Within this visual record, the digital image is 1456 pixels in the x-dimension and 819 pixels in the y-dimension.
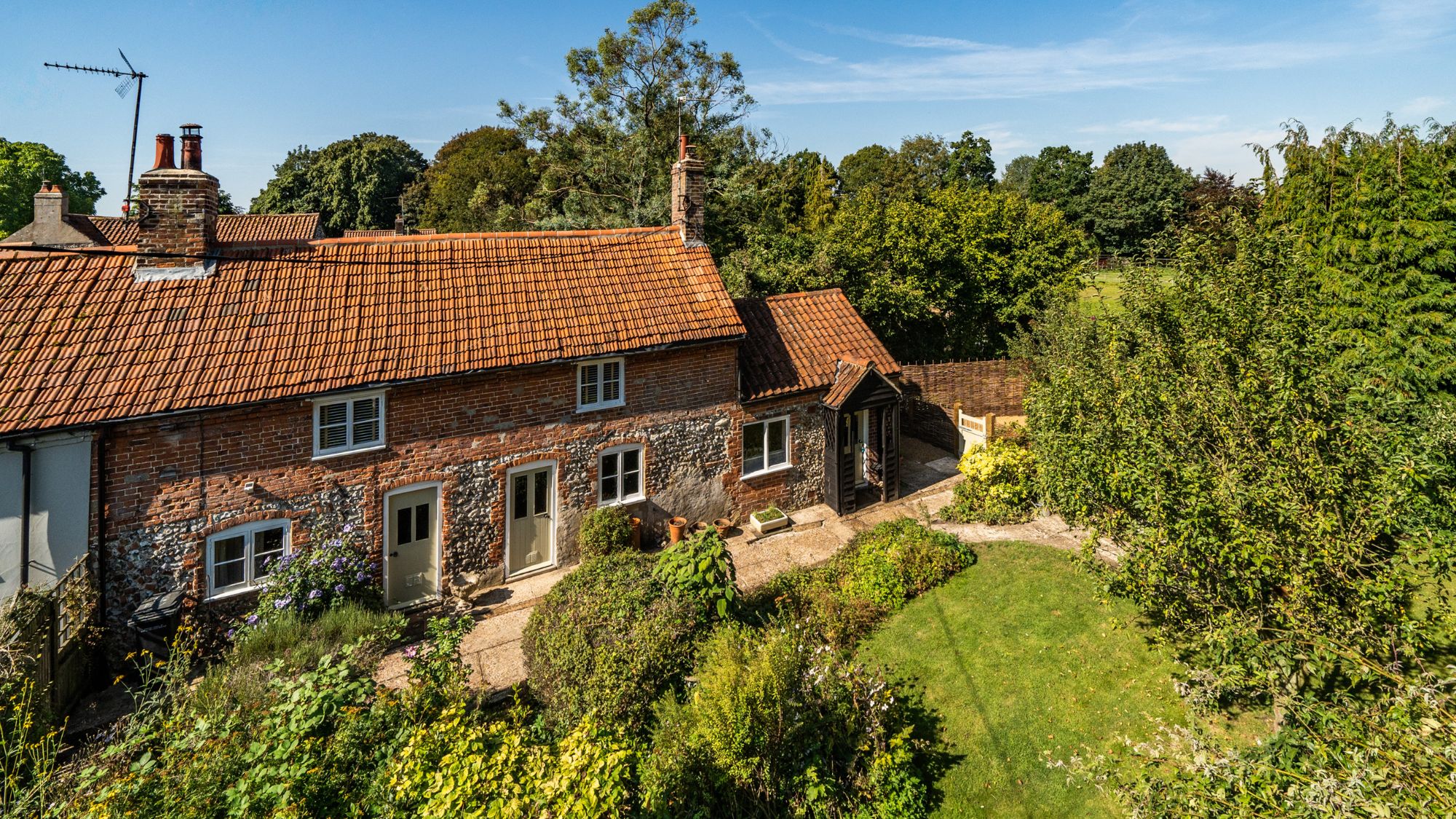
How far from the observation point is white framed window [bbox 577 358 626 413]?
13.9 metres

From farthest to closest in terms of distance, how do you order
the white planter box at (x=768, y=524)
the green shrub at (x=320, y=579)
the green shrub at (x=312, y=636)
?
the white planter box at (x=768, y=524) < the green shrub at (x=320, y=579) < the green shrub at (x=312, y=636)

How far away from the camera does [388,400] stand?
1197 centimetres

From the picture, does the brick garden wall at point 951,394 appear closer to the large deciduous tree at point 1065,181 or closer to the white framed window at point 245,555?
the white framed window at point 245,555

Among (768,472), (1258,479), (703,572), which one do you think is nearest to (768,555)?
(768,472)

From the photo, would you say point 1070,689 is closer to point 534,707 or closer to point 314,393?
point 534,707

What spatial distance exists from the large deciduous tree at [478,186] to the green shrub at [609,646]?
3451 centimetres

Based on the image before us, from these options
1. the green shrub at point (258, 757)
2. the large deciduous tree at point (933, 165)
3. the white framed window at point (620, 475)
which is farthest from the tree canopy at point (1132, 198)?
the green shrub at point (258, 757)

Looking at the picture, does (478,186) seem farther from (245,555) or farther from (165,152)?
(245,555)

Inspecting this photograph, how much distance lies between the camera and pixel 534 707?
9.73 meters

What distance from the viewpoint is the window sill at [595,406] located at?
13906 millimetres

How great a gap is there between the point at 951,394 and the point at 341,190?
2414 inches

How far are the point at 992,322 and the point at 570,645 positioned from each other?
2347 cm

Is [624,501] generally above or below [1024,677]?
above

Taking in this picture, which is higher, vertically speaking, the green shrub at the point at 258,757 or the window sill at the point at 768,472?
the window sill at the point at 768,472
